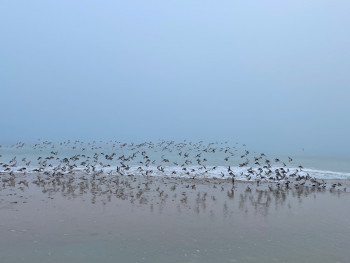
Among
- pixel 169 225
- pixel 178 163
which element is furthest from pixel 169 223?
pixel 178 163

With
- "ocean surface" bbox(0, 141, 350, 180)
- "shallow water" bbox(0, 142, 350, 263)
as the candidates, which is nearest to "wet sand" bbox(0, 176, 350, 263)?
"shallow water" bbox(0, 142, 350, 263)

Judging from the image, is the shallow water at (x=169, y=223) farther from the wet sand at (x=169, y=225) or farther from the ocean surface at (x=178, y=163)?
the ocean surface at (x=178, y=163)

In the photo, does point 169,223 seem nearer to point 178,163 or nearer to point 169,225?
point 169,225

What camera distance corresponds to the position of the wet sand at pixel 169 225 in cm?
1088

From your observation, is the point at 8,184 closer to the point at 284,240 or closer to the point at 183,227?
the point at 183,227

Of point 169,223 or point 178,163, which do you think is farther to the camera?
point 178,163

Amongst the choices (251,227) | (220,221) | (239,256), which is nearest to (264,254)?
(239,256)

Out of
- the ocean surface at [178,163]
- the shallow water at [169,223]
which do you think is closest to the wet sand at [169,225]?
the shallow water at [169,223]

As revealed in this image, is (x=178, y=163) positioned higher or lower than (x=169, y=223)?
lower

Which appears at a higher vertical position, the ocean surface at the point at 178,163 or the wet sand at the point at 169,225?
the wet sand at the point at 169,225

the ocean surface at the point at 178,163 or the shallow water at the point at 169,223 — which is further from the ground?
the shallow water at the point at 169,223

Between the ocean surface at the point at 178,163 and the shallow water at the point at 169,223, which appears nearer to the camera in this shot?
the shallow water at the point at 169,223

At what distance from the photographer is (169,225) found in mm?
14477

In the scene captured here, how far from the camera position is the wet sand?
10875 millimetres
